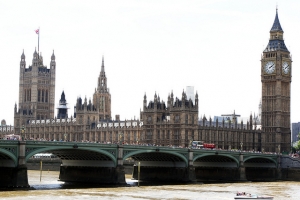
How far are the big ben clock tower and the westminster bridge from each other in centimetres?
4858

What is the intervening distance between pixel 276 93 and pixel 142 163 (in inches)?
3005

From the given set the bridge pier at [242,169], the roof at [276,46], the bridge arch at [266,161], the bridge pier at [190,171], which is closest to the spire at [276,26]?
the roof at [276,46]

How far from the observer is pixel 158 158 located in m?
113

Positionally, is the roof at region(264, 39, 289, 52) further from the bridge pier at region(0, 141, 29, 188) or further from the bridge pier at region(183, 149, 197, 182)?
the bridge pier at region(0, 141, 29, 188)

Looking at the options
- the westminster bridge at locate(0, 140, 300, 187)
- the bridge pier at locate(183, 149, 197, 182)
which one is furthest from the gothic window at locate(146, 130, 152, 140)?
the bridge pier at locate(183, 149, 197, 182)

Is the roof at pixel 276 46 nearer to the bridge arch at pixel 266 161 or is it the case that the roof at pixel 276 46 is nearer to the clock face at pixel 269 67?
the clock face at pixel 269 67

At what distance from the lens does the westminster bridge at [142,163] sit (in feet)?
278

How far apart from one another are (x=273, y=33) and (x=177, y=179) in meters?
88.3

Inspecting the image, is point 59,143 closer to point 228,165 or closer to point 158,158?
point 158,158

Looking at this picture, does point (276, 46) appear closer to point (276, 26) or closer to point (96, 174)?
point (276, 26)

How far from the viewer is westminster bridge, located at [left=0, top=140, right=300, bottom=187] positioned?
84625 mm

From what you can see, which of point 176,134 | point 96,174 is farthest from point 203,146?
point 96,174

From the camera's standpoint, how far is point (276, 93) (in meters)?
183

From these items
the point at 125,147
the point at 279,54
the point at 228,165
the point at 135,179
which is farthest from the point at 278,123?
the point at 125,147
